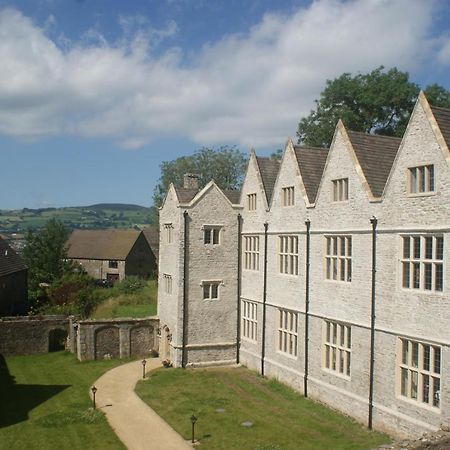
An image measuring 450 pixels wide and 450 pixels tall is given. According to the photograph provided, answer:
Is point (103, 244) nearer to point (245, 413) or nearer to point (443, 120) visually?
point (245, 413)

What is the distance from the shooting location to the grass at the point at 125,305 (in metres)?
46.7

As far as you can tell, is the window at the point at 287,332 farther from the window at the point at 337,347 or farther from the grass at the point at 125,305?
the grass at the point at 125,305

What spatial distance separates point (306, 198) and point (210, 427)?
1184 centimetres

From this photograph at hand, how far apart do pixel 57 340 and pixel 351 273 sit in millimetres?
24618

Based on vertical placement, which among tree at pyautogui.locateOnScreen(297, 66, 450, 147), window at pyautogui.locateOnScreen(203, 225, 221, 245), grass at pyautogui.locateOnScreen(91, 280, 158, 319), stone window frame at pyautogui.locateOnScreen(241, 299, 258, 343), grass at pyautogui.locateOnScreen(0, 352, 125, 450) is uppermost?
tree at pyautogui.locateOnScreen(297, 66, 450, 147)

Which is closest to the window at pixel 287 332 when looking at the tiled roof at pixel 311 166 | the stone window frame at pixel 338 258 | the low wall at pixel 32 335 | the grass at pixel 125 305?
the stone window frame at pixel 338 258

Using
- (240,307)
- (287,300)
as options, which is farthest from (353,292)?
(240,307)

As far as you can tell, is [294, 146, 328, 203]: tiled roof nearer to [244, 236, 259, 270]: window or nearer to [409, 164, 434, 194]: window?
[244, 236, 259, 270]: window

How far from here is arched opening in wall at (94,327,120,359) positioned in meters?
34.3

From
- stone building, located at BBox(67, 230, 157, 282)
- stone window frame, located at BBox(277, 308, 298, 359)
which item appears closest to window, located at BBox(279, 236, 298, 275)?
stone window frame, located at BBox(277, 308, 298, 359)

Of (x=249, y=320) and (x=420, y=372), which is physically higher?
(x=420, y=372)

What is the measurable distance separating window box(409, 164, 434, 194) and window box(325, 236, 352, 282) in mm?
4249

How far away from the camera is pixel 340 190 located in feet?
78.1

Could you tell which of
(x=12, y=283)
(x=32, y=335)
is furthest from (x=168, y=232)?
(x=12, y=283)
